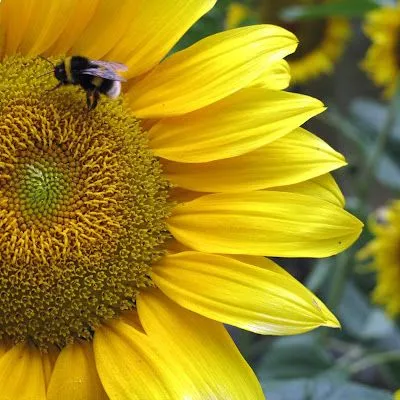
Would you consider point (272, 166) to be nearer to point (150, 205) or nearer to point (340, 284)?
point (150, 205)

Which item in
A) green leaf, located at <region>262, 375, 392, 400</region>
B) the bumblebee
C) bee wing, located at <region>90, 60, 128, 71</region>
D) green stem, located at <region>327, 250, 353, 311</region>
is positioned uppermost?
bee wing, located at <region>90, 60, 128, 71</region>

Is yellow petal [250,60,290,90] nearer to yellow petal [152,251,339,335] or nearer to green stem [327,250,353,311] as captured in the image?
yellow petal [152,251,339,335]

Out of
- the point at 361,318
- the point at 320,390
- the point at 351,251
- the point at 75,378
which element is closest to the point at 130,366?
the point at 75,378

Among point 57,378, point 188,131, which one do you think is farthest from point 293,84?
point 57,378

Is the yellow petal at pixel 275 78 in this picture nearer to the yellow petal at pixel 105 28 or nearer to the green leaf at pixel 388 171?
the yellow petal at pixel 105 28

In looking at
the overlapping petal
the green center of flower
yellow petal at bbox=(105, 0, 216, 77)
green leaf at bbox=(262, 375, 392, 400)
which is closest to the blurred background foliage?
green leaf at bbox=(262, 375, 392, 400)

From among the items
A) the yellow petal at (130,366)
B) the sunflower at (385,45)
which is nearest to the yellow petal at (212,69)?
the yellow petal at (130,366)
